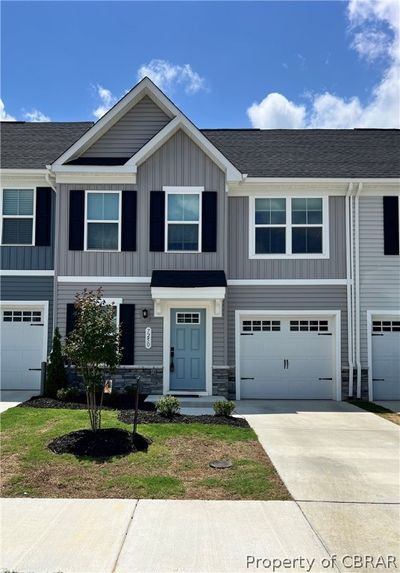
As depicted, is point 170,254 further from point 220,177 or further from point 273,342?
point 273,342

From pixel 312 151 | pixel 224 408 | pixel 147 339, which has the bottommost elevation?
pixel 224 408

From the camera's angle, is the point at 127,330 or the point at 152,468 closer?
the point at 152,468

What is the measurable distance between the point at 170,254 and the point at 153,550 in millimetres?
9179

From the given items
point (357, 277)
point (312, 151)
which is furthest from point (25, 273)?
point (312, 151)

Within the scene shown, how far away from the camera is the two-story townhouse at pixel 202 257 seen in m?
12.7

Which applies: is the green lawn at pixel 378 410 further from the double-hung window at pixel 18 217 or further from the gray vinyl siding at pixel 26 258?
the double-hung window at pixel 18 217

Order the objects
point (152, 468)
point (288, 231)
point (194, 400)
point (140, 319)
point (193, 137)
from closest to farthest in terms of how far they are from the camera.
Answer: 1. point (152, 468)
2. point (194, 400)
3. point (140, 319)
4. point (193, 137)
5. point (288, 231)

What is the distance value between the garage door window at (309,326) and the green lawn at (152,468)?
17.2ft

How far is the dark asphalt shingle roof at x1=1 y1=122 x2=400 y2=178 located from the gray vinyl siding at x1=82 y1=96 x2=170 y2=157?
6.43 ft

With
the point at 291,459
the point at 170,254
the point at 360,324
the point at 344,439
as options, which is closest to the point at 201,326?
the point at 170,254

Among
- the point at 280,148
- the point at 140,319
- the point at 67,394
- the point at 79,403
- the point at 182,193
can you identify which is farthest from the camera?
the point at 280,148

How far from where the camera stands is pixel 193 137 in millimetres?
12859

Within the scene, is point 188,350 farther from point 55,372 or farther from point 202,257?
point 55,372

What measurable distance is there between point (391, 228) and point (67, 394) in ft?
32.1
